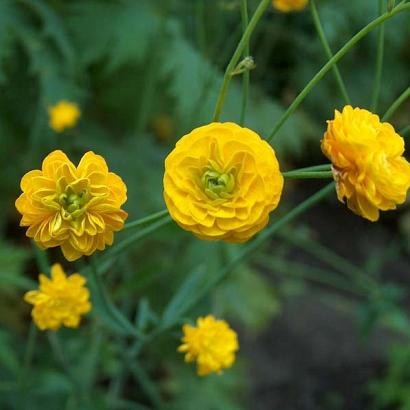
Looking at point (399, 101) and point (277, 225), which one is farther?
point (277, 225)

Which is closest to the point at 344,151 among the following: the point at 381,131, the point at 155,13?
the point at 381,131

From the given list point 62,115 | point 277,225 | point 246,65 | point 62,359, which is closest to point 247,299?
point 62,115

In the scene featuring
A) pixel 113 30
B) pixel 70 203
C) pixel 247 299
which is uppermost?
pixel 70 203

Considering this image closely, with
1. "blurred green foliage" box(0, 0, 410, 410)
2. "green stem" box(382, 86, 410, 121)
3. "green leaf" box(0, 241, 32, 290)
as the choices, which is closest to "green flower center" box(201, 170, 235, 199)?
"green stem" box(382, 86, 410, 121)

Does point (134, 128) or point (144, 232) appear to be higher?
point (144, 232)

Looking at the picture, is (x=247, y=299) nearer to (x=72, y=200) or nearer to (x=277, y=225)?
(x=277, y=225)

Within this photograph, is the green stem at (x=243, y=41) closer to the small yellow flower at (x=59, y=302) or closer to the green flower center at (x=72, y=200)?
the green flower center at (x=72, y=200)

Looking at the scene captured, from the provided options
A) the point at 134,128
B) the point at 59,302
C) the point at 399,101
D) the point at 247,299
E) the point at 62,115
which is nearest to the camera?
the point at 399,101
